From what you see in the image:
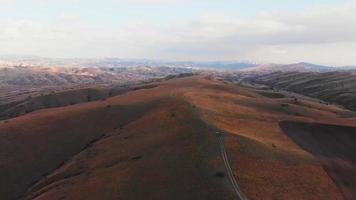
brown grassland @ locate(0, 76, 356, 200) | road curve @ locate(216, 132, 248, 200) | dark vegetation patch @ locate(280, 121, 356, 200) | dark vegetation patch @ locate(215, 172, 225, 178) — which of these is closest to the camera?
road curve @ locate(216, 132, 248, 200)

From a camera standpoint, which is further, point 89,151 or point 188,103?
point 188,103

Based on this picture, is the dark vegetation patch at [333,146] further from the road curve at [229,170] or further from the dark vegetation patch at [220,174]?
the dark vegetation patch at [220,174]

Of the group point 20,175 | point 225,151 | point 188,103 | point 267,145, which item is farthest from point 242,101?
point 20,175

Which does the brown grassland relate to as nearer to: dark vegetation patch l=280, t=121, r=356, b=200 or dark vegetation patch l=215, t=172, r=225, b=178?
dark vegetation patch l=215, t=172, r=225, b=178

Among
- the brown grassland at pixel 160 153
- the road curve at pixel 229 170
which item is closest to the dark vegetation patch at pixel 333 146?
the brown grassland at pixel 160 153

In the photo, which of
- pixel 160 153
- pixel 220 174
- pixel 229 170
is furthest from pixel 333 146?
pixel 160 153

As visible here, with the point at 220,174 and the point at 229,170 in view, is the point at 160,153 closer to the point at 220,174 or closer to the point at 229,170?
the point at 229,170

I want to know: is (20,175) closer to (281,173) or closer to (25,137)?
(25,137)

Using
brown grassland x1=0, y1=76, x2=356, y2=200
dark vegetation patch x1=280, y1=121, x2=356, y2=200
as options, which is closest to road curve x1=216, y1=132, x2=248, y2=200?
brown grassland x1=0, y1=76, x2=356, y2=200
